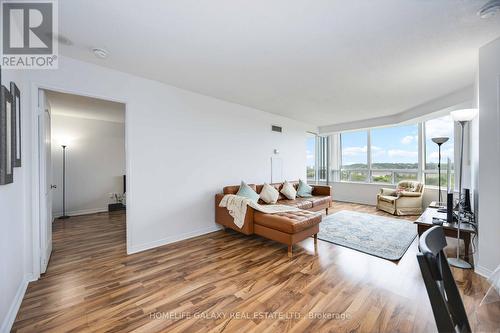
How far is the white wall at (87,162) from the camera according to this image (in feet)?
16.6

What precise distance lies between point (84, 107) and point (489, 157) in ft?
22.0

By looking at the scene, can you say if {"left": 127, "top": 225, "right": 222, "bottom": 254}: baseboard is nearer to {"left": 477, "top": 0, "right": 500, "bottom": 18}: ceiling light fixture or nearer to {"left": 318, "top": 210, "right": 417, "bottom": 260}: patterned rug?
{"left": 318, "top": 210, "right": 417, "bottom": 260}: patterned rug

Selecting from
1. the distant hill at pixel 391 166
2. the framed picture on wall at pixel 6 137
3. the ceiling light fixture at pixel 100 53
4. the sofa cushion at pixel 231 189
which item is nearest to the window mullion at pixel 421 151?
the distant hill at pixel 391 166

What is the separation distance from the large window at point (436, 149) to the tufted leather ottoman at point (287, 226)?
4.31 metres

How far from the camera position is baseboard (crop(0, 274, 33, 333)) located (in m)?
1.55

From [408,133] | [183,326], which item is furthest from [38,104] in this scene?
[408,133]

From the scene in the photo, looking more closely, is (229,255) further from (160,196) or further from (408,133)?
(408,133)

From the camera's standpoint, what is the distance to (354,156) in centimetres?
711

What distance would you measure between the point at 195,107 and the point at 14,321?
10.6 feet

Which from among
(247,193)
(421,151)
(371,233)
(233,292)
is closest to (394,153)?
(421,151)

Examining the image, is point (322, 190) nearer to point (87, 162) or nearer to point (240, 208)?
point (240, 208)

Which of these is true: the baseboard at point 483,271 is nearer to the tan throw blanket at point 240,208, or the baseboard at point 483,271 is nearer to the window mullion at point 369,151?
the tan throw blanket at point 240,208

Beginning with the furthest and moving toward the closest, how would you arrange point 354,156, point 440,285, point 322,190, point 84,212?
point 354,156, point 322,190, point 84,212, point 440,285

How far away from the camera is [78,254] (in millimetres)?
2928
